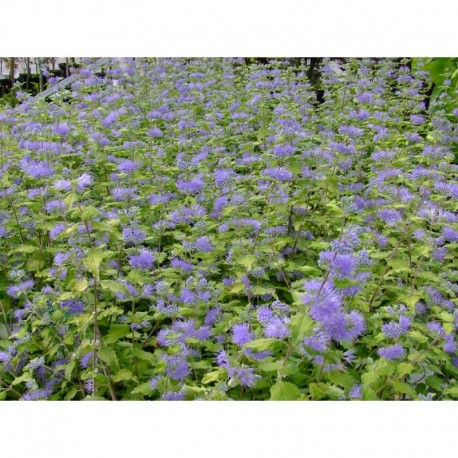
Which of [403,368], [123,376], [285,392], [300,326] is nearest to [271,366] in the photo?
[285,392]

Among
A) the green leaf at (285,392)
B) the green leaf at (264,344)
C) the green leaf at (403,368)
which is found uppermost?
the green leaf at (264,344)

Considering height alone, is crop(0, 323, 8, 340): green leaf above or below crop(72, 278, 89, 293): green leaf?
below

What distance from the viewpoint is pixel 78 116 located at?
13.1 feet

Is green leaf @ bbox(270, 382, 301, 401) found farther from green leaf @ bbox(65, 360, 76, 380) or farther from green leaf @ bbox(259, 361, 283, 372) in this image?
green leaf @ bbox(65, 360, 76, 380)

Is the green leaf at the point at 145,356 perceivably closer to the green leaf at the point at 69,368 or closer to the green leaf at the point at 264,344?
the green leaf at the point at 69,368

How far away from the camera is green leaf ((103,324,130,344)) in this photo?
6.56ft

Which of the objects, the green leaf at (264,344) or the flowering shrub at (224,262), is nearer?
the green leaf at (264,344)

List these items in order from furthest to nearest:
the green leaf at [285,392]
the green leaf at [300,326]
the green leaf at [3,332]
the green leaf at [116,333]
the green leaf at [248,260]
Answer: the green leaf at [3,332]
the green leaf at [248,260]
the green leaf at [116,333]
the green leaf at [285,392]
the green leaf at [300,326]

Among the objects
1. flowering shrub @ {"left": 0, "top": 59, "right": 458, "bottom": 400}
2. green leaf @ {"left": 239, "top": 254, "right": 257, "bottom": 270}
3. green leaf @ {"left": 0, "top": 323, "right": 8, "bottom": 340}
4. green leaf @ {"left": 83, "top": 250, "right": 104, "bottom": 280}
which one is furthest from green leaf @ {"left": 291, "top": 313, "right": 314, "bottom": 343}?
green leaf @ {"left": 0, "top": 323, "right": 8, "bottom": 340}

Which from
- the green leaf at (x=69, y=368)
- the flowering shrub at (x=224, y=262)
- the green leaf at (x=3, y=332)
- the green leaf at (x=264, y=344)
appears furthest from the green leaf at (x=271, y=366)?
the green leaf at (x=3, y=332)

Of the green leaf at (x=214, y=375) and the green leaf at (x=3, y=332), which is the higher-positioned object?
the green leaf at (x=214, y=375)

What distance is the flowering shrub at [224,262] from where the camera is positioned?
5.40 ft

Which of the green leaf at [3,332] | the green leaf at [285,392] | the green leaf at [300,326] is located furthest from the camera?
the green leaf at [3,332]
